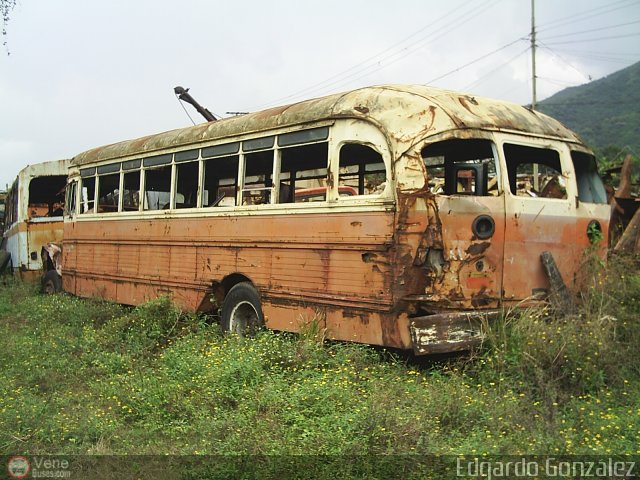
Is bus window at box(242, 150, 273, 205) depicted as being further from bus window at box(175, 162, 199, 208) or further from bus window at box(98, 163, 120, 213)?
bus window at box(98, 163, 120, 213)

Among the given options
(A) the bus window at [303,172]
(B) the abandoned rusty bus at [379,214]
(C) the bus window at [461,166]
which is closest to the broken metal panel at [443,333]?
(B) the abandoned rusty bus at [379,214]

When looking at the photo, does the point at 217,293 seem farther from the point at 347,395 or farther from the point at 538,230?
the point at 538,230

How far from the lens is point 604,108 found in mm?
76312

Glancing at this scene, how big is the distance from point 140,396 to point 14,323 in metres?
5.19

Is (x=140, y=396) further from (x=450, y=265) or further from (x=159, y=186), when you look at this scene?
(x=159, y=186)

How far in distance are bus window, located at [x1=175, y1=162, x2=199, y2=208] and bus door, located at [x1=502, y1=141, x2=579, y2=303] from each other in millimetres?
4008

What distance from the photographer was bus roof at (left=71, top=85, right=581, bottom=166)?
233 inches

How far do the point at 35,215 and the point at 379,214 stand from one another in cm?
1115

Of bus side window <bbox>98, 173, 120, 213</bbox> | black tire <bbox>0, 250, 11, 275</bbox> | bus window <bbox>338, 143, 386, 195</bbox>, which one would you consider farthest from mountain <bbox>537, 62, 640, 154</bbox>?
bus window <bbox>338, 143, 386, 195</bbox>

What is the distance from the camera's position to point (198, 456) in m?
4.33

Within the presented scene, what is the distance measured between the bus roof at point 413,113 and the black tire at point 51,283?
7030mm

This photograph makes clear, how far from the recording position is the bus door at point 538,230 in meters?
6.03

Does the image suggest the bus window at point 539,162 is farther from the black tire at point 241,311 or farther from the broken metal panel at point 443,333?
the black tire at point 241,311

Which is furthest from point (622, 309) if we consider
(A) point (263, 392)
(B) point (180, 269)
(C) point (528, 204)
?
(B) point (180, 269)
